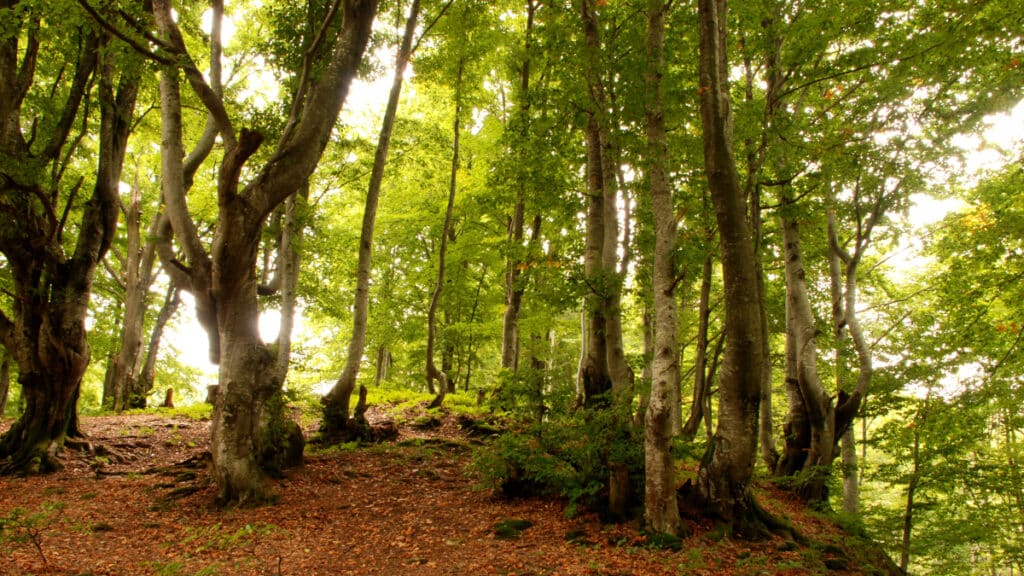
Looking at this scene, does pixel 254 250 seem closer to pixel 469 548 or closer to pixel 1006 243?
pixel 469 548

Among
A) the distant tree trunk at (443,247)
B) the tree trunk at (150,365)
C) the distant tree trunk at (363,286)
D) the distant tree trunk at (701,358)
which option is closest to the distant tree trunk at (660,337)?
the distant tree trunk at (701,358)

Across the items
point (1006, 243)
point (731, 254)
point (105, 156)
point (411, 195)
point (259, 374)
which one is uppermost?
point (411, 195)

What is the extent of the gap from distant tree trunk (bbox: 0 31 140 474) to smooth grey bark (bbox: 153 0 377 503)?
2.44 meters

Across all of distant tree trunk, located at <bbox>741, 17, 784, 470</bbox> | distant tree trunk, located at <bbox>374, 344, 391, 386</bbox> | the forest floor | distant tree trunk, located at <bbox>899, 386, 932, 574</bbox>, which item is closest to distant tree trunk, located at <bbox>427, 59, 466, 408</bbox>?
the forest floor

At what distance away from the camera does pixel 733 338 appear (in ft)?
19.3

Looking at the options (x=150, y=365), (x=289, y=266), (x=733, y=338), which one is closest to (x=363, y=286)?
(x=289, y=266)

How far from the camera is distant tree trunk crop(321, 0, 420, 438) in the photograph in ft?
29.5

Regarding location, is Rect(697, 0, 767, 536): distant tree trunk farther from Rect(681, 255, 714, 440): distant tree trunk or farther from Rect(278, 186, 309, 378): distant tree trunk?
Rect(278, 186, 309, 378): distant tree trunk

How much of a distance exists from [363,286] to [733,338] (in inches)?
238

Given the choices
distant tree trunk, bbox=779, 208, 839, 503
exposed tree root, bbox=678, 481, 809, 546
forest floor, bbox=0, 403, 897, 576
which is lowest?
forest floor, bbox=0, 403, 897, 576

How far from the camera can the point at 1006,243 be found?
955 cm

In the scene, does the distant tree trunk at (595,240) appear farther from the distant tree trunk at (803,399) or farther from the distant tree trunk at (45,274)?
the distant tree trunk at (45,274)

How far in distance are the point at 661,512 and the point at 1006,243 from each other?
359 inches

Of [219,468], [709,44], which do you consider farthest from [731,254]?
[219,468]
